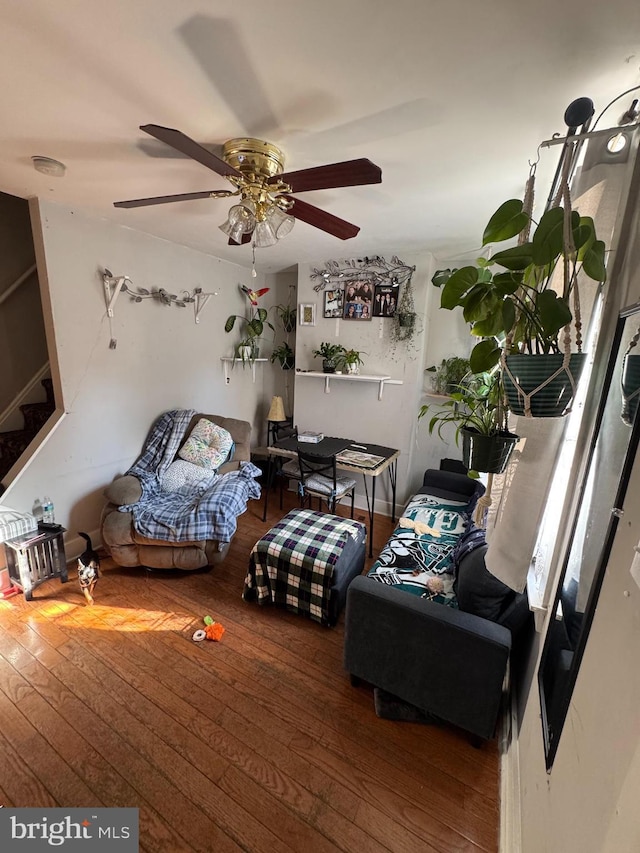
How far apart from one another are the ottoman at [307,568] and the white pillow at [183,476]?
3.13 ft

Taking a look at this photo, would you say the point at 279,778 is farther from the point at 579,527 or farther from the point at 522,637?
the point at 579,527

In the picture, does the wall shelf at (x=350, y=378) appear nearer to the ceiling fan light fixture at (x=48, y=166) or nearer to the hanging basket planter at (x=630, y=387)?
the ceiling fan light fixture at (x=48, y=166)

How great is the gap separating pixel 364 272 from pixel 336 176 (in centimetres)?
215

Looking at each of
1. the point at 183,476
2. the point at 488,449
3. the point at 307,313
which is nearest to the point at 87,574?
the point at 183,476

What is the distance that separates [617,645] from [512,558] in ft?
1.52

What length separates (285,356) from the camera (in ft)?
13.0

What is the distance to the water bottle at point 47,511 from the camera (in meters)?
2.43

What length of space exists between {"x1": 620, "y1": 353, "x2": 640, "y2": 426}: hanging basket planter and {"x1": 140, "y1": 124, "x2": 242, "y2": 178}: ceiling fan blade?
1.29 metres

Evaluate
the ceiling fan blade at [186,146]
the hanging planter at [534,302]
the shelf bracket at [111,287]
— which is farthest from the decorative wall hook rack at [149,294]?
the hanging planter at [534,302]

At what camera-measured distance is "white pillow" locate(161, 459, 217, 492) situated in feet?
9.32

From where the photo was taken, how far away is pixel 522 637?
5.26 feet

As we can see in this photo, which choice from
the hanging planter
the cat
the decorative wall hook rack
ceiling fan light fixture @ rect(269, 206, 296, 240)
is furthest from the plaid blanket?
the hanging planter

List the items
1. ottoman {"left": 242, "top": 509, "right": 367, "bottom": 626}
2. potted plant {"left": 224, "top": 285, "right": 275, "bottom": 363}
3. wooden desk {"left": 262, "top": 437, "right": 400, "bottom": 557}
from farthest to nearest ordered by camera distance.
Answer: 1. potted plant {"left": 224, "top": 285, "right": 275, "bottom": 363}
2. wooden desk {"left": 262, "top": 437, "right": 400, "bottom": 557}
3. ottoman {"left": 242, "top": 509, "right": 367, "bottom": 626}

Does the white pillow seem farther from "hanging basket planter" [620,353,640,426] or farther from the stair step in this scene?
"hanging basket planter" [620,353,640,426]
